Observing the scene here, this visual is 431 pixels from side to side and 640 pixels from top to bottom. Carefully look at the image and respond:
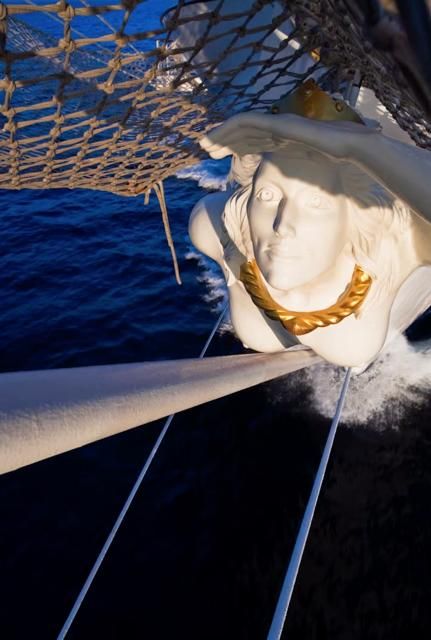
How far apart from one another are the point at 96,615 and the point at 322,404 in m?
2.85

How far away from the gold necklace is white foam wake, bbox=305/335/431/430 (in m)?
3.47

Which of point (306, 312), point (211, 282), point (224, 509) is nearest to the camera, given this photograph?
point (306, 312)

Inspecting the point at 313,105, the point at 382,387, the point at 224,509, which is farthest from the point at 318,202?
the point at 382,387

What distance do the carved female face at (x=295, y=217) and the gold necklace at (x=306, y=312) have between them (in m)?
0.15

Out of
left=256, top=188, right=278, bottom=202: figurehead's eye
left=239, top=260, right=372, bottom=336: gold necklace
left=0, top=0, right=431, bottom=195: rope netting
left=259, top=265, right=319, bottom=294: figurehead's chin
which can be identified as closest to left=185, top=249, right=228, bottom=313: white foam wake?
left=0, top=0, right=431, bottom=195: rope netting

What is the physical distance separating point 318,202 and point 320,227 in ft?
0.25

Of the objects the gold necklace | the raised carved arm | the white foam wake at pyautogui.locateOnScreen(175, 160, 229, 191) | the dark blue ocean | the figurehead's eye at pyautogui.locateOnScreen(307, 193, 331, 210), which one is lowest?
the dark blue ocean

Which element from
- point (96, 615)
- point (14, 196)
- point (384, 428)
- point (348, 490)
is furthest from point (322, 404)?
point (14, 196)

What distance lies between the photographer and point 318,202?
1.47 meters

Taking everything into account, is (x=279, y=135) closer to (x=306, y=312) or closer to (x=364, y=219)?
(x=364, y=219)

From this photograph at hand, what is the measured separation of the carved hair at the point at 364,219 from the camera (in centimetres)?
148

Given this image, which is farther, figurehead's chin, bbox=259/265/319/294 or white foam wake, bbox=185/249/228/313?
white foam wake, bbox=185/249/228/313

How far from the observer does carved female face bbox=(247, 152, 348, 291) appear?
4.75 ft

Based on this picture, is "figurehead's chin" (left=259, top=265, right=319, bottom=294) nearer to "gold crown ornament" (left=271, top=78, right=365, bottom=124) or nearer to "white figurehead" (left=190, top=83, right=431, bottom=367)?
"white figurehead" (left=190, top=83, right=431, bottom=367)
